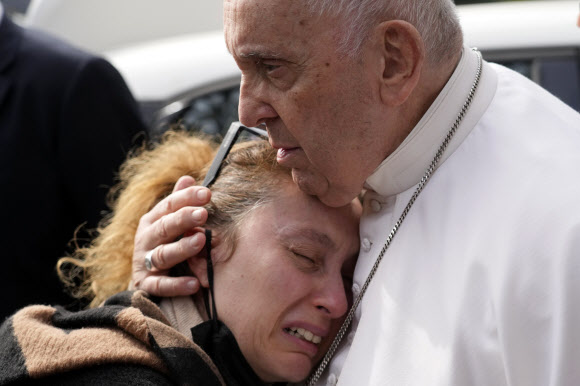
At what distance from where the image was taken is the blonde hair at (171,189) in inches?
107

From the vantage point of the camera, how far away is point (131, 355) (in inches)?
90.0

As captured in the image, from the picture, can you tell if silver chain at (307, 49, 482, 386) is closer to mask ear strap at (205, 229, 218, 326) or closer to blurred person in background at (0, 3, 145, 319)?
mask ear strap at (205, 229, 218, 326)

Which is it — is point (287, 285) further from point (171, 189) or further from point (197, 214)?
point (171, 189)

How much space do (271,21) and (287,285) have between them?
763mm

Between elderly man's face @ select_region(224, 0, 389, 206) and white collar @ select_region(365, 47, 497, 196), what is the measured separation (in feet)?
0.19

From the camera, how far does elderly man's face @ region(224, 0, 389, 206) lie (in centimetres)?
217

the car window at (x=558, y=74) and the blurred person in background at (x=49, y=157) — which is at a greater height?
the car window at (x=558, y=74)

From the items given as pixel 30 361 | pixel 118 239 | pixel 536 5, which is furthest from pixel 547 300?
pixel 536 5

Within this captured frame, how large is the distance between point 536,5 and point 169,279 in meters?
3.03

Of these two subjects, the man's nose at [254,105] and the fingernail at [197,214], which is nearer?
the man's nose at [254,105]

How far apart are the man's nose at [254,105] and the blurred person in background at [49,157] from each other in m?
1.36

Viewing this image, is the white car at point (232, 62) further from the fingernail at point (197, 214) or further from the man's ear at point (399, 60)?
the man's ear at point (399, 60)

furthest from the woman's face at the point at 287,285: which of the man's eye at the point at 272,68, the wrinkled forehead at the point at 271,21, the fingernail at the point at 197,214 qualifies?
the wrinkled forehead at the point at 271,21

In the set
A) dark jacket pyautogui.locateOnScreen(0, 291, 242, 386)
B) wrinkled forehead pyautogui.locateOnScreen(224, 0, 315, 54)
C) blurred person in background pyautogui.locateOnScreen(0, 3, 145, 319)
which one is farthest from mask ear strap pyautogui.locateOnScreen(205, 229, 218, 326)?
blurred person in background pyautogui.locateOnScreen(0, 3, 145, 319)
